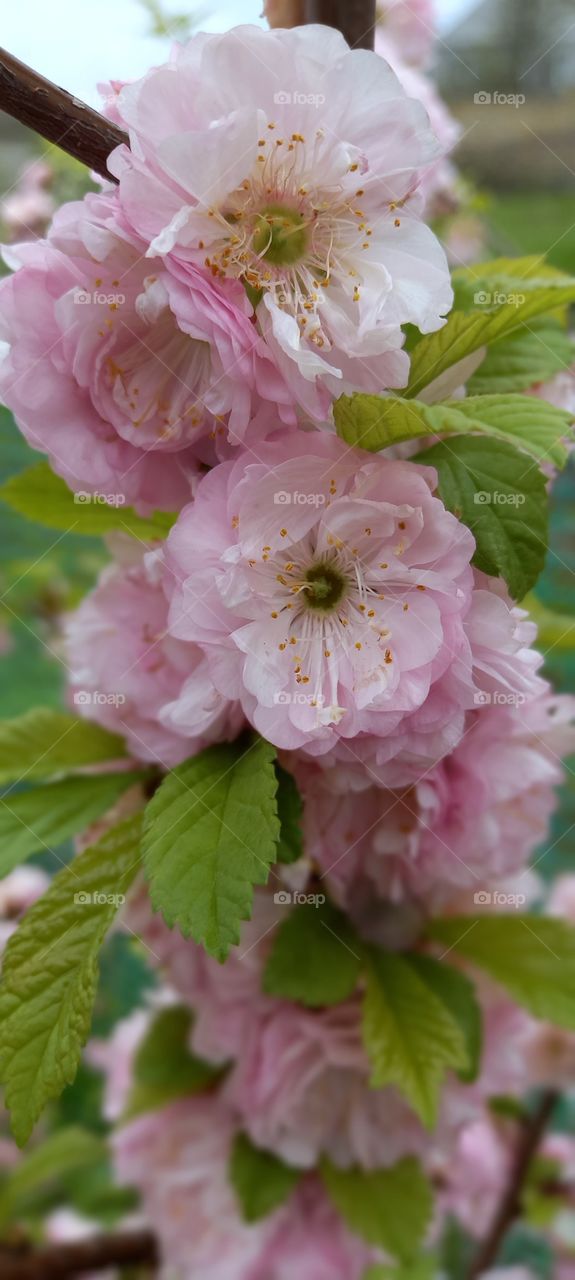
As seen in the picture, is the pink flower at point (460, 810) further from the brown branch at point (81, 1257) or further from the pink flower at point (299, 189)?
the brown branch at point (81, 1257)

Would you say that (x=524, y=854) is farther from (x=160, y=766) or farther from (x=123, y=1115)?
(x=123, y=1115)

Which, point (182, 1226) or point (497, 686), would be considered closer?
point (497, 686)

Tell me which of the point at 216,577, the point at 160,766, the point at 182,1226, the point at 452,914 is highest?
the point at 216,577

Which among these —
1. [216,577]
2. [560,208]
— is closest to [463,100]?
[560,208]

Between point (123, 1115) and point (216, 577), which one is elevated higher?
point (216, 577)

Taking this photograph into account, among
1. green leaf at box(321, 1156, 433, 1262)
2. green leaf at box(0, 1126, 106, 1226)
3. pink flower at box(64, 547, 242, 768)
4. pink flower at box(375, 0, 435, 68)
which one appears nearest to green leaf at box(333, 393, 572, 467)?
pink flower at box(64, 547, 242, 768)
